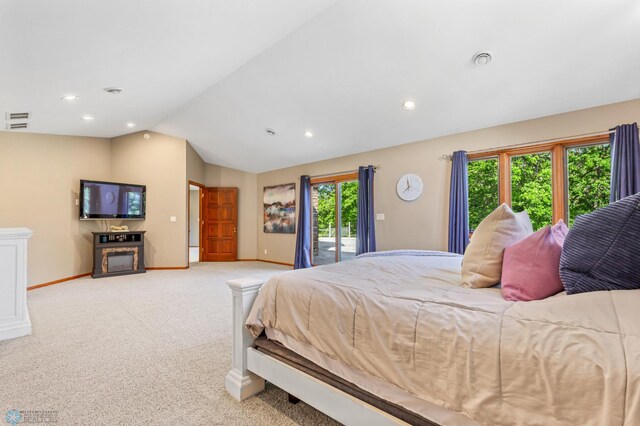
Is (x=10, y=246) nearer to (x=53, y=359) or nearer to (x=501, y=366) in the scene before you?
(x=53, y=359)

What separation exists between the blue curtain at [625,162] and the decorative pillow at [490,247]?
8.61 ft

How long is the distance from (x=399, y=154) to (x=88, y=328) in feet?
15.3

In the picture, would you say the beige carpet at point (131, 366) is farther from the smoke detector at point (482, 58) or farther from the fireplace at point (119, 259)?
the smoke detector at point (482, 58)

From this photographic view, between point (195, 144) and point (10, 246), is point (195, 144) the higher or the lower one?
the higher one

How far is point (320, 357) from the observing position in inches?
57.8

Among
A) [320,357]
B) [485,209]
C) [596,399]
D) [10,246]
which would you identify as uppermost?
[485,209]

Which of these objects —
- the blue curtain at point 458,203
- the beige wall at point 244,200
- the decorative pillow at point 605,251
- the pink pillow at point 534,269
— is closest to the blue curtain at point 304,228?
the beige wall at point 244,200

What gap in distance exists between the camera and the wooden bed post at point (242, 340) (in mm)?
1827

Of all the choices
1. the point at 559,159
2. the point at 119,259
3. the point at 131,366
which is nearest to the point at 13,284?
the point at 131,366

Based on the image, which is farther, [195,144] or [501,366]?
[195,144]

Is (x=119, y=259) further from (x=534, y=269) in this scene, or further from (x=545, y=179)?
(x=545, y=179)

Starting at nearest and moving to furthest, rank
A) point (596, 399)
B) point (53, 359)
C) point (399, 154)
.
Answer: point (596, 399)
point (53, 359)
point (399, 154)

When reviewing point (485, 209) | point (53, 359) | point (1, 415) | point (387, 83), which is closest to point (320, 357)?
point (1, 415)

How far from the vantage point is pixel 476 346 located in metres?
0.97
